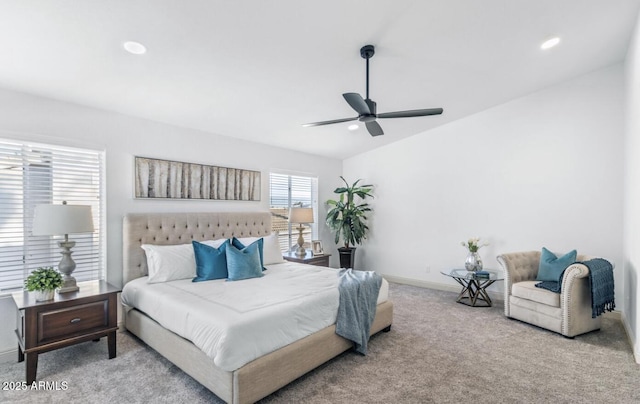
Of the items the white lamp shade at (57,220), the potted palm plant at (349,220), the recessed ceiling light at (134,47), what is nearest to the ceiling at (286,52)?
the recessed ceiling light at (134,47)

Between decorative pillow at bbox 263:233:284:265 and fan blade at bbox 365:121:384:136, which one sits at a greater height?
fan blade at bbox 365:121:384:136

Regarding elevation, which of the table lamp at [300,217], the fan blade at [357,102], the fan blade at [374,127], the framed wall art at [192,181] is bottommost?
the table lamp at [300,217]

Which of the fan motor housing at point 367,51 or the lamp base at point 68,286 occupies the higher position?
the fan motor housing at point 367,51

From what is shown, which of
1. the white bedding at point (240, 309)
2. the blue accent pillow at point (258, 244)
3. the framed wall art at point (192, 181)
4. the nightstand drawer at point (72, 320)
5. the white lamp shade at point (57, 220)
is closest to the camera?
the white bedding at point (240, 309)

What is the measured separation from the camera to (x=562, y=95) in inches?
174

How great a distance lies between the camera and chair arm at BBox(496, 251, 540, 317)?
4023 millimetres

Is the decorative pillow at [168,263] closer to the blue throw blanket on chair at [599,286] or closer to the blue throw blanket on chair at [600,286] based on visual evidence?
the blue throw blanket on chair at [599,286]

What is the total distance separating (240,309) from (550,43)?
4.07 metres

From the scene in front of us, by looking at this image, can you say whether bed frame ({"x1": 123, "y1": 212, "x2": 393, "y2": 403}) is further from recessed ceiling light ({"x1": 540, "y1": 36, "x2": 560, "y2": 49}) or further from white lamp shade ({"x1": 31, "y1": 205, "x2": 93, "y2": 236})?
recessed ceiling light ({"x1": 540, "y1": 36, "x2": 560, "y2": 49})

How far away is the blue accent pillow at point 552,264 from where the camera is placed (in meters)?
3.92

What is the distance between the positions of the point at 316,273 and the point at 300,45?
2.47 meters

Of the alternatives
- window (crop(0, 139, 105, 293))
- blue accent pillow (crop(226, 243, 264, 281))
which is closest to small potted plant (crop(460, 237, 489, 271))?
blue accent pillow (crop(226, 243, 264, 281))

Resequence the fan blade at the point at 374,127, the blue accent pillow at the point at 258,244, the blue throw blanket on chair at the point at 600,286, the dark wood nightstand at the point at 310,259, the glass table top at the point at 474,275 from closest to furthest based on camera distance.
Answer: the fan blade at the point at 374,127 → the blue throw blanket on chair at the point at 600,286 → the blue accent pillow at the point at 258,244 → the glass table top at the point at 474,275 → the dark wood nightstand at the point at 310,259

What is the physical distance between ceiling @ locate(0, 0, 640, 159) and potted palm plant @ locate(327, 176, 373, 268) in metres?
2.18
